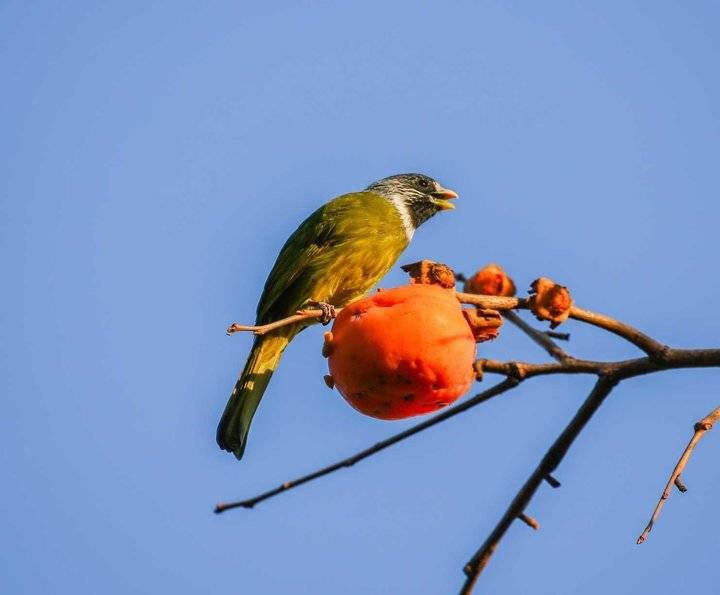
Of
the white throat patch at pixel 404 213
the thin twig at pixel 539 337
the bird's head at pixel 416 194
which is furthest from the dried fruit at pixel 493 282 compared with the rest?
the bird's head at pixel 416 194

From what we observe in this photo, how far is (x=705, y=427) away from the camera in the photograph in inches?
75.0

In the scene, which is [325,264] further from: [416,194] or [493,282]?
[493,282]

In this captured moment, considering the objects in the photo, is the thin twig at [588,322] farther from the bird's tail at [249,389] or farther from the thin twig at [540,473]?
the bird's tail at [249,389]

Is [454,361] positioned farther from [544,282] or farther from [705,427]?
[705,427]

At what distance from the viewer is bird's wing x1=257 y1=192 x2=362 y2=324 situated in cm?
527

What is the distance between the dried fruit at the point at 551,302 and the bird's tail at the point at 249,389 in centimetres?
272

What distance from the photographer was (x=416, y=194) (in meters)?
6.63

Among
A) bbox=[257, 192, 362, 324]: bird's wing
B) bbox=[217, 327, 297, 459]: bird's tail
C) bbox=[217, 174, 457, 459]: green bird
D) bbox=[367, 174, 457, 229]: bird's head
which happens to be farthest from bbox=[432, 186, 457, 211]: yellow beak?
bbox=[217, 327, 297, 459]: bird's tail

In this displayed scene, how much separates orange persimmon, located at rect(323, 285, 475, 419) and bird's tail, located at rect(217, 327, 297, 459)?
7.44ft

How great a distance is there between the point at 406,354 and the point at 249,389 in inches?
104

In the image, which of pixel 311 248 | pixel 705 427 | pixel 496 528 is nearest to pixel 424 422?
pixel 496 528

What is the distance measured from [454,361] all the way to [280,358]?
9.74 ft

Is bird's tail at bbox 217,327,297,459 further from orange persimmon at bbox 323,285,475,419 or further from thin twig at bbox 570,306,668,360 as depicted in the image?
thin twig at bbox 570,306,668,360

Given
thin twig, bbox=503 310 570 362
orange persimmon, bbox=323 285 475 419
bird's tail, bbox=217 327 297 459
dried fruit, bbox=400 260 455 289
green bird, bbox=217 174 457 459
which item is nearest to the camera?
thin twig, bbox=503 310 570 362
